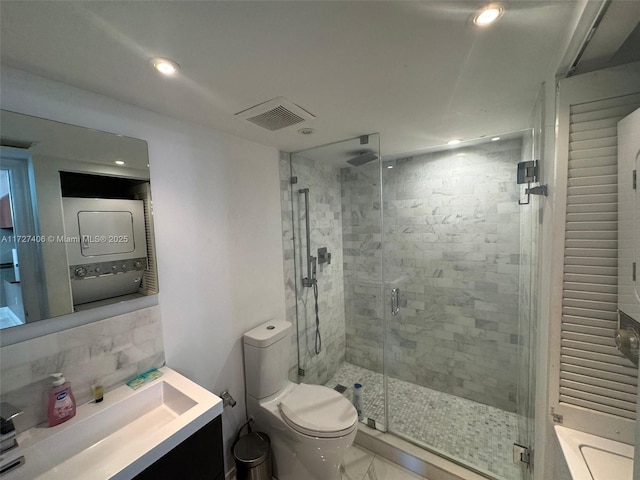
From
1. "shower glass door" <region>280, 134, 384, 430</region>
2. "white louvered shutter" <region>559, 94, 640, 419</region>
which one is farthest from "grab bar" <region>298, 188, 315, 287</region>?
"white louvered shutter" <region>559, 94, 640, 419</region>

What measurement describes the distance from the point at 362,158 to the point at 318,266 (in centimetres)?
112

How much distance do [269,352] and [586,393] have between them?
1.67 m

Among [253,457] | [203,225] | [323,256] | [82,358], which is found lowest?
[253,457]

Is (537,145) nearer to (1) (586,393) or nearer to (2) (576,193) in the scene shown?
(2) (576,193)

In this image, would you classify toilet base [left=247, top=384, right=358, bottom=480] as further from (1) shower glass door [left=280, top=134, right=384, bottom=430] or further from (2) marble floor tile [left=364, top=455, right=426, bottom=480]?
(1) shower glass door [left=280, top=134, right=384, bottom=430]

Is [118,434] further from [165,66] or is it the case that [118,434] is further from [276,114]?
[276,114]

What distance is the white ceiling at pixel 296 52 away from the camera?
0.75 m

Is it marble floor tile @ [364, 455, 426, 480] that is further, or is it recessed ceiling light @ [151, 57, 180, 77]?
marble floor tile @ [364, 455, 426, 480]

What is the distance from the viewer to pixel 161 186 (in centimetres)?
142

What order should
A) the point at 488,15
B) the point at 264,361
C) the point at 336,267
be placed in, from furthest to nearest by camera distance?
1. the point at 336,267
2. the point at 264,361
3. the point at 488,15

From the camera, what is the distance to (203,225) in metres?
1.62

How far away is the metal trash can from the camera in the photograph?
1.59 m

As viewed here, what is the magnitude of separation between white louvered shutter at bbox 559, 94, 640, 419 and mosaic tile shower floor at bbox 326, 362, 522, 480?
1.16 m

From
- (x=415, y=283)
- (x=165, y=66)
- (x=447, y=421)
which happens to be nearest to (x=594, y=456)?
(x=447, y=421)
